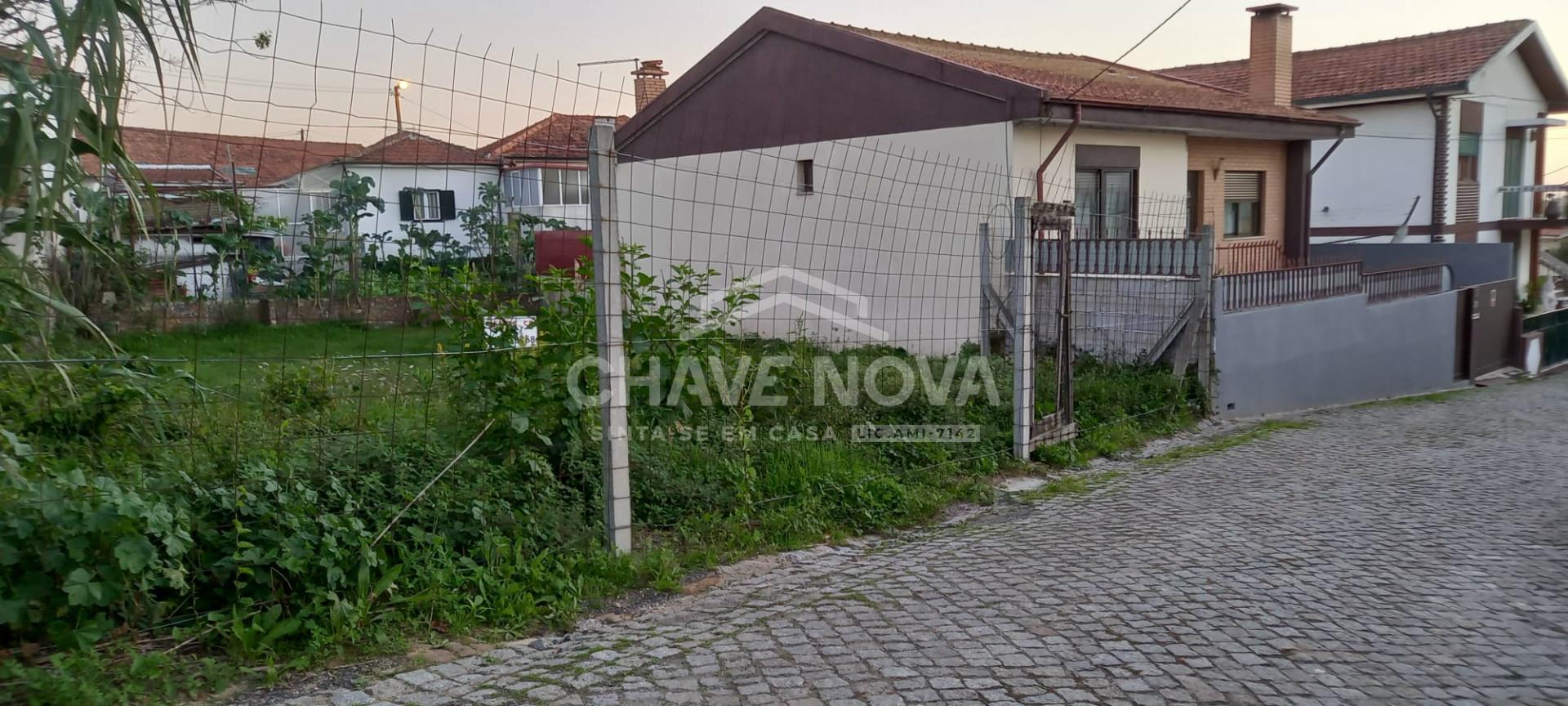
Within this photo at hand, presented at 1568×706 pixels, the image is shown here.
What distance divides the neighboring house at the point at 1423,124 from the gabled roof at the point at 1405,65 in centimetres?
3

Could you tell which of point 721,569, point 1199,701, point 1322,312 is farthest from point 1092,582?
point 1322,312

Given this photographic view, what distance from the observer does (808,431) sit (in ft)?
23.7

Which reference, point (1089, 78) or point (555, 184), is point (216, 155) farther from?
point (1089, 78)

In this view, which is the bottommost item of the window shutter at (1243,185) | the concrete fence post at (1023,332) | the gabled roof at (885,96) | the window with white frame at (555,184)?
the concrete fence post at (1023,332)

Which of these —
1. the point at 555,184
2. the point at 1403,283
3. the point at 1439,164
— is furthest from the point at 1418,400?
the point at 555,184

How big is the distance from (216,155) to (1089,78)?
13.6m

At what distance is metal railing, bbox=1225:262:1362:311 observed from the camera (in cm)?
1130

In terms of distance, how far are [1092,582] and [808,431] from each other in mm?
2315

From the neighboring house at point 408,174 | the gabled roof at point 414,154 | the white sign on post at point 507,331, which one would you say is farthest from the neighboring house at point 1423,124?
the gabled roof at point 414,154

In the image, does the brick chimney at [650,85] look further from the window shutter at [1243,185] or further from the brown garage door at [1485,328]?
the brown garage door at [1485,328]

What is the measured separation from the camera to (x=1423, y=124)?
23031 millimetres

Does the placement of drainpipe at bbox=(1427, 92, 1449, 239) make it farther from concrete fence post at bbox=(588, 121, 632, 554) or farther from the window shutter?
concrete fence post at bbox=(588, 121, 632, 554)

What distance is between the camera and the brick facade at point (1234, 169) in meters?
16.1

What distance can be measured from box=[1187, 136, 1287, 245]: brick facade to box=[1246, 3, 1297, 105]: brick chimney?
173 centimetres
